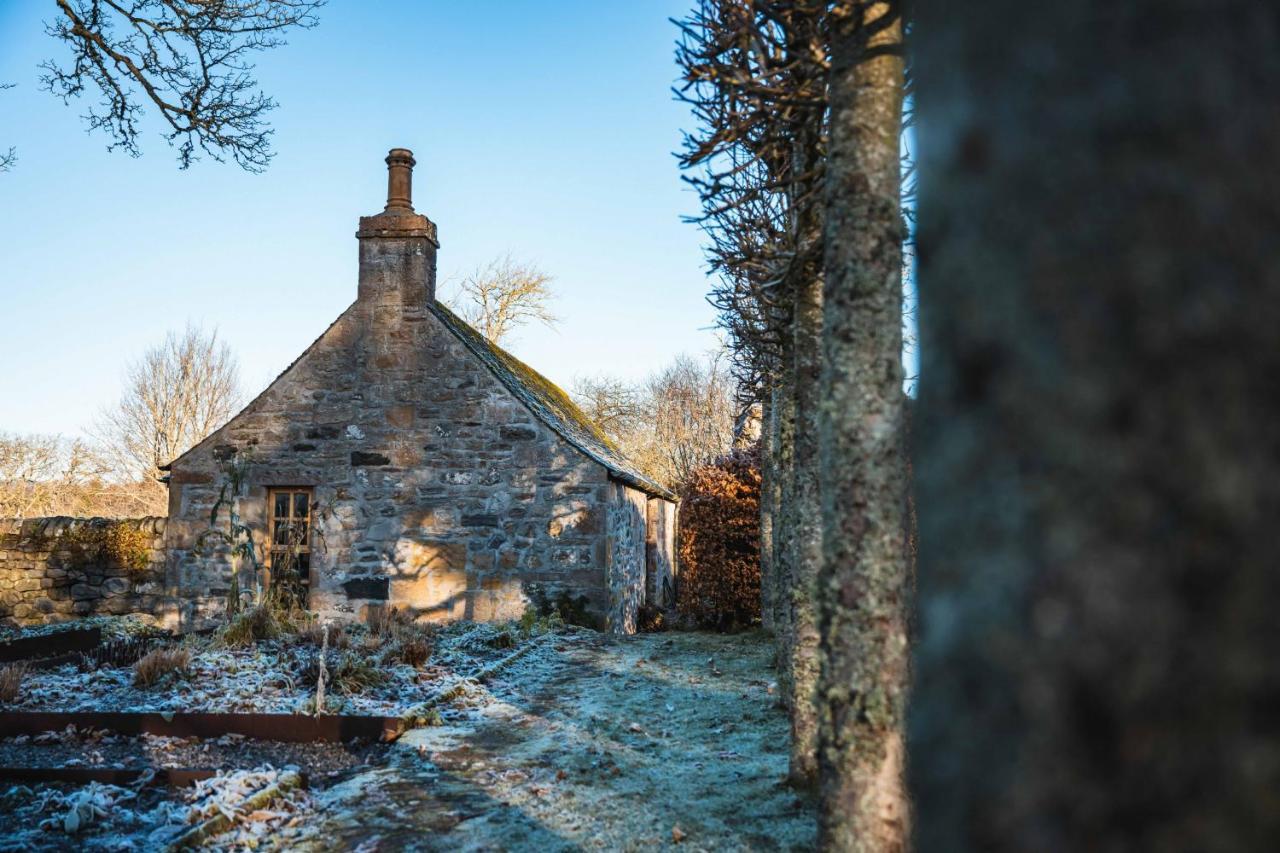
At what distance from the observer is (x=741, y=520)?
14977mm

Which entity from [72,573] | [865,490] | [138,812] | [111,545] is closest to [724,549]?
[111,545]

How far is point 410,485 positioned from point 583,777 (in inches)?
323

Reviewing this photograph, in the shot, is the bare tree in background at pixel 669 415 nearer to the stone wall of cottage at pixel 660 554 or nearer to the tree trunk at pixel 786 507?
the stone wall of cottage at pixel 660 554

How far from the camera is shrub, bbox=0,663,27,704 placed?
7074mm

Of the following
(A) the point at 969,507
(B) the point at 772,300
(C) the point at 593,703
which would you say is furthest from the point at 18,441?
(A) the point at 969,507

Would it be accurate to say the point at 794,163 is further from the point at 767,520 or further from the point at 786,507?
the point at 767,520

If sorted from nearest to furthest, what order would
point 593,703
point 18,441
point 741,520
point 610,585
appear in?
point 593,703 < point 610,585 < point 741,520 < point 18,441

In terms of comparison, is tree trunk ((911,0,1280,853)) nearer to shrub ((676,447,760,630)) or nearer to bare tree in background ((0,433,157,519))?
shrub ((676,447,760,630))

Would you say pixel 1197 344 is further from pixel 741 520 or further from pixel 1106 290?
pixel 741 520

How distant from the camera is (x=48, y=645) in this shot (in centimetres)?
933

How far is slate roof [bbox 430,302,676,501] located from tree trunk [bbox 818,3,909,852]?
377 inches

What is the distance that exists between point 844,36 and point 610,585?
10.3m

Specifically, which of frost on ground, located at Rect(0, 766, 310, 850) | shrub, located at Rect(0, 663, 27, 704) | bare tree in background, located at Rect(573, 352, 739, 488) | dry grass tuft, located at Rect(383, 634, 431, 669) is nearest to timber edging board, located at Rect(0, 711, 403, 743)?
shrub, located at Rect(0, 663, 27, 704)

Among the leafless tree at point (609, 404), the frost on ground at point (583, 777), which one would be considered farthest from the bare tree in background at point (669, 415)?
the frost on ground at point (583, 777)
